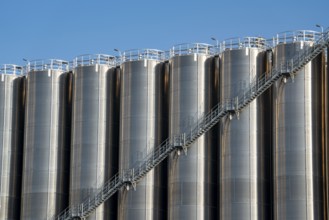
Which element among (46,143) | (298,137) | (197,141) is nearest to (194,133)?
(197,141)

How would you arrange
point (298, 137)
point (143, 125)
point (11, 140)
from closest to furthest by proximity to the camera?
point (298, 137), point (143, 125), point (11, 140)

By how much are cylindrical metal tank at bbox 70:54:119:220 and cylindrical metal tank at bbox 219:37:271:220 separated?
45.5ft

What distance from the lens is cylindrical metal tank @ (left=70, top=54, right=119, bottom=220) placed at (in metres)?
106

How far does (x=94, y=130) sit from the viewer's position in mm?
108000

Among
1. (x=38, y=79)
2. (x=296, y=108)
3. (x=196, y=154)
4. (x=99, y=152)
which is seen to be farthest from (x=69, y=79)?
(x=296, y=108)

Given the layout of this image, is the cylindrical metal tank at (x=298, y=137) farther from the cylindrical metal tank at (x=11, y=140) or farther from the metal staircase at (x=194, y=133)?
the cylindrical metal tank at (x=11, y=140)

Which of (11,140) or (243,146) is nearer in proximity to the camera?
(243,146)

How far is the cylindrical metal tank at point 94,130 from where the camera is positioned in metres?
106

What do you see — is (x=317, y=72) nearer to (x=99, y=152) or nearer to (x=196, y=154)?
(x=196, y=154)

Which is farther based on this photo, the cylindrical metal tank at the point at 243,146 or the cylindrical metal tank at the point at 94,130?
the cylindrical metal tank at the point at 94,130

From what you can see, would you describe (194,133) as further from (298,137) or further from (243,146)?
(298,137)

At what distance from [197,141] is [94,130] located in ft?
42.7

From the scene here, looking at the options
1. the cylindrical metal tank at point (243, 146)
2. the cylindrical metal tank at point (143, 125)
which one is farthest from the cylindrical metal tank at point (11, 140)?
the cylindrical metal tank at point (243, 146)

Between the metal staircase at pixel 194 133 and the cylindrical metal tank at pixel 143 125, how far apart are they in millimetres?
875
